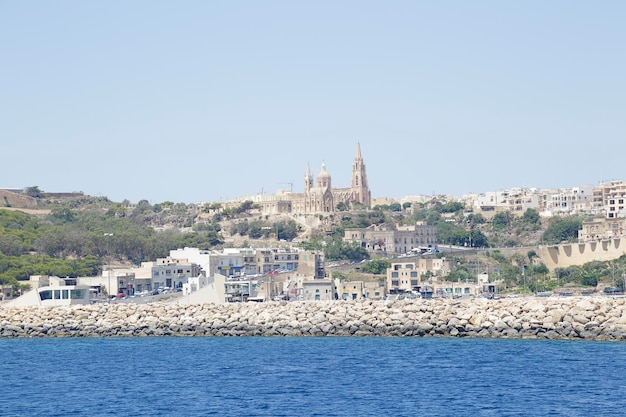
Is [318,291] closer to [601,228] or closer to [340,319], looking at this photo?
[340,319]

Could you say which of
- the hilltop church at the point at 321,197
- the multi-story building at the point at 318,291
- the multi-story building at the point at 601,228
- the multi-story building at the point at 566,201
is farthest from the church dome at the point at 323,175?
the multi-story building at the point at 318,291

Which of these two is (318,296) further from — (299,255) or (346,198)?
(346,198)

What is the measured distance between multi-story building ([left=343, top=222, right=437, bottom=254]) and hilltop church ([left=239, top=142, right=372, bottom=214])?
28816 millimetres

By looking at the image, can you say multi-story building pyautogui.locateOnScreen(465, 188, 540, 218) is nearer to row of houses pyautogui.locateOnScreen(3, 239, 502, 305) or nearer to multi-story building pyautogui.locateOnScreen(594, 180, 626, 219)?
multi-story building pyautogui.locateOnScreen(594, 180, 626, 219)

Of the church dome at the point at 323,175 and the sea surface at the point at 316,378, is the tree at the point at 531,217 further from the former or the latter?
the sea surface at the point at 316,378

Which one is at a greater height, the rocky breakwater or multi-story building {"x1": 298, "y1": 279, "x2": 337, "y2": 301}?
multi-story building {"x1": 298, "y1": 279, "x2": 337, "y2": 301}

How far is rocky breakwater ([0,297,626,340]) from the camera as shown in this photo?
1750 inches

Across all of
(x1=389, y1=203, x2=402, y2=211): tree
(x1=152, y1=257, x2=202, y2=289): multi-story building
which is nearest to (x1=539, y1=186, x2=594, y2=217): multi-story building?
(x1=389, y1=203, x2=402, y2=211): tree

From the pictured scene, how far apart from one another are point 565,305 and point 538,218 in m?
77.5

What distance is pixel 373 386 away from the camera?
34.5 metres

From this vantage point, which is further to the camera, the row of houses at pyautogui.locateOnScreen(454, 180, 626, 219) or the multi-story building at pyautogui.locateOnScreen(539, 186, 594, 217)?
the multi-story building at pyautogui.locateOnScreen(539, 186, 594, 217)

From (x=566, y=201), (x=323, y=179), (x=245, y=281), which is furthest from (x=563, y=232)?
(x=323, y=179)

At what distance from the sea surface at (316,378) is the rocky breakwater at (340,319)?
37.1 inches

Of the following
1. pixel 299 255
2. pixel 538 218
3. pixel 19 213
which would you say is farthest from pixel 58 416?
pixel 538 218
